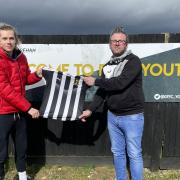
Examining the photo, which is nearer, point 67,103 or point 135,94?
point 135,94

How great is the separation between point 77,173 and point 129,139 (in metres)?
1.60

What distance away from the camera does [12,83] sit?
4.21 m

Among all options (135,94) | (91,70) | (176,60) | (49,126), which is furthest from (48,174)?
(176,60)

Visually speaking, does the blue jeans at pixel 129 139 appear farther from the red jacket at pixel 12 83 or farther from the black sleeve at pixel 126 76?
the red jacket at pixel 12 83

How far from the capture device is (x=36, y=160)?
18.6 ft

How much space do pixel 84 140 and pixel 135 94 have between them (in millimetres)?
1833

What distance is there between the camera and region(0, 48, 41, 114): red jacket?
4.08 meters

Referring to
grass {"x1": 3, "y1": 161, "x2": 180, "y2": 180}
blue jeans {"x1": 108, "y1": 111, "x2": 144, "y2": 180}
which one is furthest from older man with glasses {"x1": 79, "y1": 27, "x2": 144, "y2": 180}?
grass {"x1": 3, "y1": 161, "x2": 180, "y2": 180}

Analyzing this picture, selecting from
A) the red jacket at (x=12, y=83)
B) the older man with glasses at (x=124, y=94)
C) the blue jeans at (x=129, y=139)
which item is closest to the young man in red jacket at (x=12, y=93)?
the red jacket at (x=12, y=83)

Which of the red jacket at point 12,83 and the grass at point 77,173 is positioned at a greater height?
the red jacket at point 12,83

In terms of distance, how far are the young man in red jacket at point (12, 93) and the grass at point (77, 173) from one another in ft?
2.96

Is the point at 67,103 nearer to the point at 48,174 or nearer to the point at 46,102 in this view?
the point at 46,102

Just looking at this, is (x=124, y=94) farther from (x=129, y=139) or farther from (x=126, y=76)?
(x=129, y=139)

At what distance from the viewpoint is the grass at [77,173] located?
209 inches
